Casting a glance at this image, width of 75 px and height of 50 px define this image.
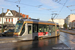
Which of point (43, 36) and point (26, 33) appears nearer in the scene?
point (26, 33)

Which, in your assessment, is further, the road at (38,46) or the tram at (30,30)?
the tram at (30,30)

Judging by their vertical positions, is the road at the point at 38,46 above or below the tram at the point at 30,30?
below

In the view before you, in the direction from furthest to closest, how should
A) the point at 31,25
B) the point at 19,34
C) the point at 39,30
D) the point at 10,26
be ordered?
the point at 10,26
the point at 39,30
the point at 31,25
the point at 19,34

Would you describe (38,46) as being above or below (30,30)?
below

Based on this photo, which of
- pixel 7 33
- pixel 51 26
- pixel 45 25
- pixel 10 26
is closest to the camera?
pixel 45 25

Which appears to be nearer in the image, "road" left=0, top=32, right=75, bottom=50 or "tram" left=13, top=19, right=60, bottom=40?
"road" left=0, top=32, right=75, bottom=50

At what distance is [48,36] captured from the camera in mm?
18906

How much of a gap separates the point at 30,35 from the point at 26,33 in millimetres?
766

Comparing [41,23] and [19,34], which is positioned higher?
[41,23]

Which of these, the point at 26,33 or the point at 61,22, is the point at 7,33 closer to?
the point at 26,33

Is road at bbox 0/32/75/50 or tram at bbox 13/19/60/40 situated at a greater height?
tram at bbox 13/19/60/40

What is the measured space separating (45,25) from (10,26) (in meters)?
33.5

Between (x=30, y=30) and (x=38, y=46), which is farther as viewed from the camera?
(x=30, y=30)

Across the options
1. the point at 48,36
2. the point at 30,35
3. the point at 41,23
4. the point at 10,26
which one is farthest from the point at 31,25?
the point at 10,26
